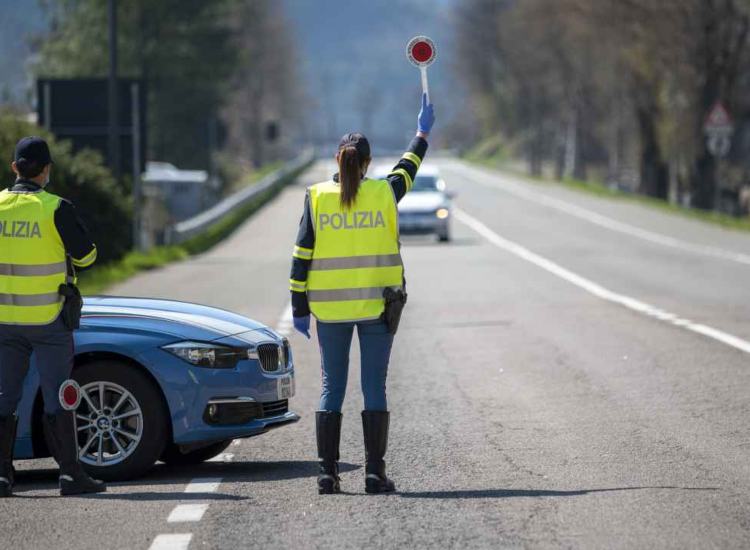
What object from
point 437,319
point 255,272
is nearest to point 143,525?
point 437,319

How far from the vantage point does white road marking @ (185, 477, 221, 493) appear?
28.4ft

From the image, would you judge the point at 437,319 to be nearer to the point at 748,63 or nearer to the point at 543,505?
the point at 543,505

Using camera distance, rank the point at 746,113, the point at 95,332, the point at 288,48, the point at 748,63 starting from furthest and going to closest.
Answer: the point at 288,48
the point at 746,113
the point at 748,63
the point at 95,332

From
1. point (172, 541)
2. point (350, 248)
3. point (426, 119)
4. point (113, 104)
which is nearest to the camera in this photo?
point (172, 541)

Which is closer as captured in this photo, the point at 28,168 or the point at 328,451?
the point at 328,451

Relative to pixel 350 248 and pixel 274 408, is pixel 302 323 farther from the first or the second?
pixel 274 408

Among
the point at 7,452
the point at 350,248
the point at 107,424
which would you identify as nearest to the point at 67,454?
the point at 7,452

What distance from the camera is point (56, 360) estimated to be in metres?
8.71

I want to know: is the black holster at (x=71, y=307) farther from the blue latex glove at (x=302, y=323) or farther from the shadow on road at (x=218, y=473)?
the blue latex glove at (x=302, y=323)

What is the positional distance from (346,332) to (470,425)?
2.52 meters

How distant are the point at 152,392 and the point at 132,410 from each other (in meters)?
0.14

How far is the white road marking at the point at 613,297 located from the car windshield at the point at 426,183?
1.86m

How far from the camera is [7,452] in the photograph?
872 centimetres

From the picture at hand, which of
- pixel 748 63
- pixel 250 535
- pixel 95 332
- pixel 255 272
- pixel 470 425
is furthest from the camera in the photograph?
pixel 748 63
